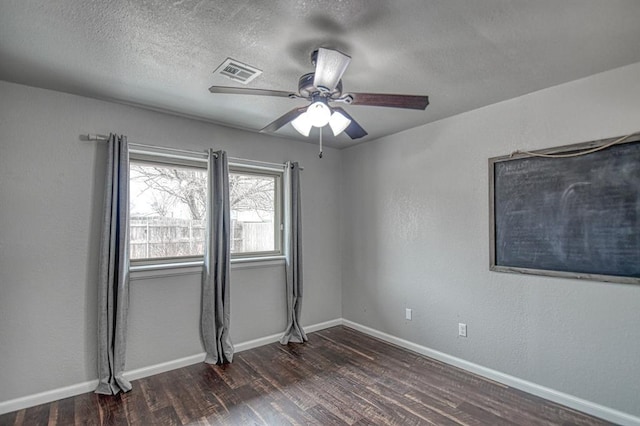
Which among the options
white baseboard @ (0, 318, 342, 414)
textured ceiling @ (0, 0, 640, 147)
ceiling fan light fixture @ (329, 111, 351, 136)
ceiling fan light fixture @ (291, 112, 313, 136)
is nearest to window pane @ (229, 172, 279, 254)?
white baseboard @ (0, 318, 342, 414)

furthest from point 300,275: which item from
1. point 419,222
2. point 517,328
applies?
point 517,328

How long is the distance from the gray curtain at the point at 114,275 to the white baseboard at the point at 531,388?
8.86ft

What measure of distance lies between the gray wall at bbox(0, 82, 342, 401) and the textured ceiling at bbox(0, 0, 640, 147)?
0.26 meters

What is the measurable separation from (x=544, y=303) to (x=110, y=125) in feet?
12.7

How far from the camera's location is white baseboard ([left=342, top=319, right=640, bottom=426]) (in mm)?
2189

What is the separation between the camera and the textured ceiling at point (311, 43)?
1597 millimetres

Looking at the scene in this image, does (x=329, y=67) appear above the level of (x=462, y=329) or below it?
above

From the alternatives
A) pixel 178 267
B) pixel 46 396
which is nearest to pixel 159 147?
pixel 178 267

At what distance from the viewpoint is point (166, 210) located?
3.18 meters

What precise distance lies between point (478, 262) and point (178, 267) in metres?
2.82

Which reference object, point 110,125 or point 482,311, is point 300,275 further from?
point 110,125

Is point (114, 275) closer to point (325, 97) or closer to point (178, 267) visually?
point (178, 267)

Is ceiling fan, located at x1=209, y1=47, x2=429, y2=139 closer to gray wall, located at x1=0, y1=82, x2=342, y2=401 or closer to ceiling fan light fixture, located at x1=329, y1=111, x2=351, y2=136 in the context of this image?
ceiling fan light fixture, located at x1=329, y1=111, x2=351, y2=136

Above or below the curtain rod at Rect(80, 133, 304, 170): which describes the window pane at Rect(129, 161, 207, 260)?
below
